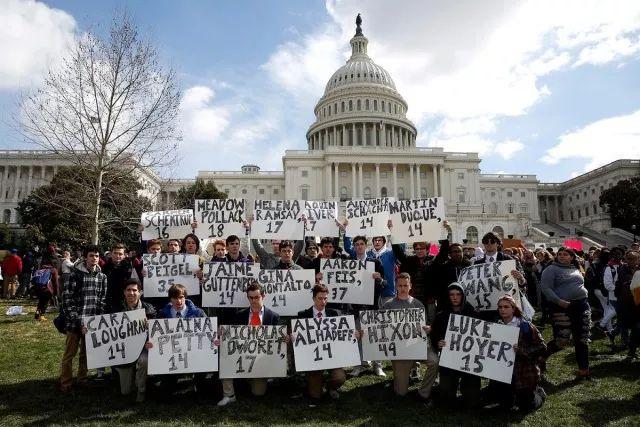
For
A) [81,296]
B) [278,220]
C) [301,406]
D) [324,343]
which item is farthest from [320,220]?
[81,296]

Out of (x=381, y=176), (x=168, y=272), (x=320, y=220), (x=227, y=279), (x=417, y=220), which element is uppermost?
(x=381, y=176)

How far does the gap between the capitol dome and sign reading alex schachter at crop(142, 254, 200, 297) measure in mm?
78662

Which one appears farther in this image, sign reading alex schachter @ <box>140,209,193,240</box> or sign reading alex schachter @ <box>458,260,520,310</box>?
sign reading alex schachter @ <box>140,209,193,240</box>

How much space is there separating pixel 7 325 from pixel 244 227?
7.26 metres

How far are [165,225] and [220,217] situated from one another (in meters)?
1.31

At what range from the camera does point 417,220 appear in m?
9.87

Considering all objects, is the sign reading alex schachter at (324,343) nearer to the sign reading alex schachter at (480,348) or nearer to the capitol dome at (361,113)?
the sign reading alex schachter at (480,348)

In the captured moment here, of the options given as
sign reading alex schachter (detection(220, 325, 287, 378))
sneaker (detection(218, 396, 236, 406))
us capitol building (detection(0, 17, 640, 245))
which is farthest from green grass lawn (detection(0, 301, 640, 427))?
us capitol building (detection(0, 17, 640, 245))

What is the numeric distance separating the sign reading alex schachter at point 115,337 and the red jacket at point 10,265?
496 inches

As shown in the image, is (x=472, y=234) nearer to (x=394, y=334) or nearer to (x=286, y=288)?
(x=286, y=288)

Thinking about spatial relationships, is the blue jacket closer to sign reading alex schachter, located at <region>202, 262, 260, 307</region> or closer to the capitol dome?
sign reading alex schachter, located at <region>202, 262, 260, 307</region>

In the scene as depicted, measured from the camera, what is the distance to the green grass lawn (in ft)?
20.9

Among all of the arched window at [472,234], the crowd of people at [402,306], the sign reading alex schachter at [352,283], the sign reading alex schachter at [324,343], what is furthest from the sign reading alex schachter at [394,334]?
the arched window at [472,234]

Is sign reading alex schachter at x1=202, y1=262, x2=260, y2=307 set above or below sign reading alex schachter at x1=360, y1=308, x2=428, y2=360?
above
